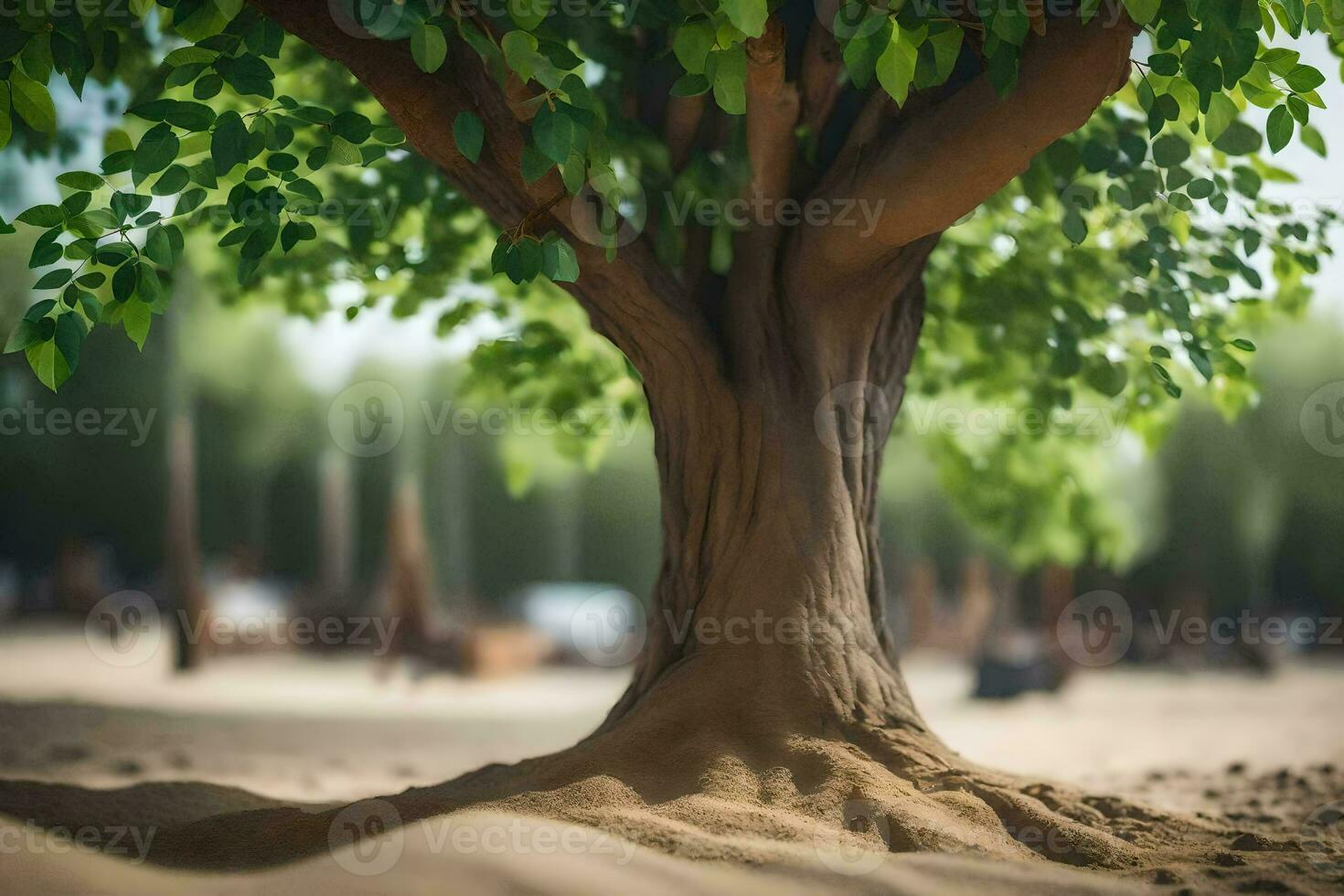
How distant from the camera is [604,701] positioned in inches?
609

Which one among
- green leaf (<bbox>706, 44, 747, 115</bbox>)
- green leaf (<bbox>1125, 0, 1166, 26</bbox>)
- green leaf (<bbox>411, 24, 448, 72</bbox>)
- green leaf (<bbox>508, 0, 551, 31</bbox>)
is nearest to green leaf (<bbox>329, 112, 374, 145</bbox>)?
green leaf (<bbox>411, 24, 448, 72</bbox>)

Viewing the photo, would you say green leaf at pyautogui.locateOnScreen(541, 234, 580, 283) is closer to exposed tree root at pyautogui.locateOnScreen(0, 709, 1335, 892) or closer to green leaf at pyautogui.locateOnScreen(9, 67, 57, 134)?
green leaf at pyautogui.locateOnScreen(9, 67, 57, 134)

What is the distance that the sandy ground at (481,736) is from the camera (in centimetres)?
322

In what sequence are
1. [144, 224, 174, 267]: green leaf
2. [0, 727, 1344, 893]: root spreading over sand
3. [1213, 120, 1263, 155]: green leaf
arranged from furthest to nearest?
[1213, 120, 1263, 155]: green leaf → [144, 224, 174, 267]: green leaf → [0, 727, 1344, 893]: root spreading over sand

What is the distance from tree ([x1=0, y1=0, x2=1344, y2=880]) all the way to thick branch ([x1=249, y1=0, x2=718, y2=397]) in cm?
1

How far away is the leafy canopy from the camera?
335 centimetres

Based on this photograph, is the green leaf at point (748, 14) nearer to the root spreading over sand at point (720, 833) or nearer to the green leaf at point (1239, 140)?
the green leaf at point (1239, 140)

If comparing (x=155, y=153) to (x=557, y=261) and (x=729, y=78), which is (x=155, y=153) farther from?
(x=729, y=78)

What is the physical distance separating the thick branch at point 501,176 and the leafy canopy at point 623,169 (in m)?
0.09

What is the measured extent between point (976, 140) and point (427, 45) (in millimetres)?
1885

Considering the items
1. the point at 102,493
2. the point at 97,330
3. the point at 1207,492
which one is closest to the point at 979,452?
the point at 1207,492

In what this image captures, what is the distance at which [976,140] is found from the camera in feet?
12.7

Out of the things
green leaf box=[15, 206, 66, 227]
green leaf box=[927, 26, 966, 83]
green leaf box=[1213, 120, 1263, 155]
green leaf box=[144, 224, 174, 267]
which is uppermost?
green leaf box=[927, 26, 966, 83]

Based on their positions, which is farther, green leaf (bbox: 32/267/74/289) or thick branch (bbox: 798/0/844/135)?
thick branch (bbox: 798/0/844/135)
